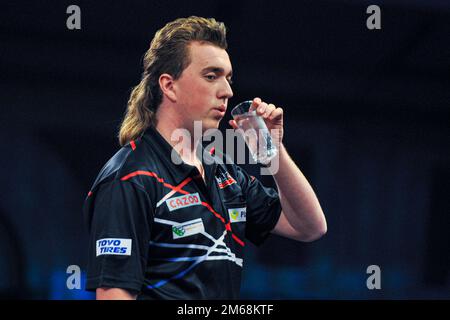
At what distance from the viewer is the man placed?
1591 mm

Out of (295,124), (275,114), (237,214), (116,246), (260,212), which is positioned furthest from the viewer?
(295,124)

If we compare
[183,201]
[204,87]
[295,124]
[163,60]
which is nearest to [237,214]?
[183,201]

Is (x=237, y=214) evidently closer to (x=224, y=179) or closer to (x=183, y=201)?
(x=224, y=179)

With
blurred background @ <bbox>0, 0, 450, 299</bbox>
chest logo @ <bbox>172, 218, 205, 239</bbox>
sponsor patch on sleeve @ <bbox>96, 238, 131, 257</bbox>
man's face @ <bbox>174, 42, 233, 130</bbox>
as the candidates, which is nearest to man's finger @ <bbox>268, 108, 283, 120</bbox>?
man's face @ <bbox>174, 42, 233, 130</bbox>

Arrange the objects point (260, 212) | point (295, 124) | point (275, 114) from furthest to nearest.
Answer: point (295, 124) → point (260, 212) → point (275, 114)

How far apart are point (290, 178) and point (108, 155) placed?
286 cm

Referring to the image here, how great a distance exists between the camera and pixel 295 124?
498 cm

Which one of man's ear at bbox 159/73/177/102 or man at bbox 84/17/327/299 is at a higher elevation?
man's ear at bbox 159/73/177/102

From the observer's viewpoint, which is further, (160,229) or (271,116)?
(271,116)

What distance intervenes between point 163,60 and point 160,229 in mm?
636

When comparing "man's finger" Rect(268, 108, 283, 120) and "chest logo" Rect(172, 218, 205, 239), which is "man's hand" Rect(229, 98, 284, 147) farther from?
"chest logo" Rect(172, 218, 205, 239)

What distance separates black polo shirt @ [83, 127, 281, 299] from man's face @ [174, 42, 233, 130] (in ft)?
0.47

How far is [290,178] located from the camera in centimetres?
192
